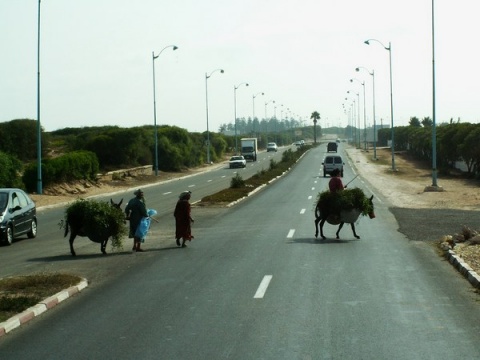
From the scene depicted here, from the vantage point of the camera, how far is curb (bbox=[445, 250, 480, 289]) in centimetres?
1441

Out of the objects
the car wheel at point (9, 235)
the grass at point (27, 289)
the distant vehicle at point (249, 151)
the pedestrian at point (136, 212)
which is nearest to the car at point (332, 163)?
the distant vehicle at point (249, 151)

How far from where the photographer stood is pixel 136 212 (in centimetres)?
2023

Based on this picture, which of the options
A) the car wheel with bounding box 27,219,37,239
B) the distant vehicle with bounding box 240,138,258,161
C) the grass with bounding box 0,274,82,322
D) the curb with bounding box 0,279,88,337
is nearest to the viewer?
the curb with bounding box 0,279,88,337

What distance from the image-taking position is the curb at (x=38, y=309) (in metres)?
10.9

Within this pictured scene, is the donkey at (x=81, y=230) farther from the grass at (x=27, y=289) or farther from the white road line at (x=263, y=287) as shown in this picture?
the white road line at (x=263, y=287)

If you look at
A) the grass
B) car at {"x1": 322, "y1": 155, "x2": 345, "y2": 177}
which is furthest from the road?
car at {"x1": 322, "y1": 155, "x2": 345, "y2": 177}

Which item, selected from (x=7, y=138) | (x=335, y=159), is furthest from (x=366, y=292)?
(x=7, y=138)

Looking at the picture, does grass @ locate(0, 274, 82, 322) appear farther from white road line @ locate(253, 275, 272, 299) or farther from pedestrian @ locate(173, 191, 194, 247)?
pedestrian @ locate(173, 191, 194, 247)

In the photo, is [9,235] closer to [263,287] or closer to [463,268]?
[263,287]

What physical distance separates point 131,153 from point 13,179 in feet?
111

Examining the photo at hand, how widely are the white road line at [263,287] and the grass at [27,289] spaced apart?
323 centimetres

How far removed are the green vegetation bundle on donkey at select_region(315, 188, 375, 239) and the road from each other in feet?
3.68

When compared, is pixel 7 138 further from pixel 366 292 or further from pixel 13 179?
pixel 366 292

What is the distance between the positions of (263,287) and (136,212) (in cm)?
679
